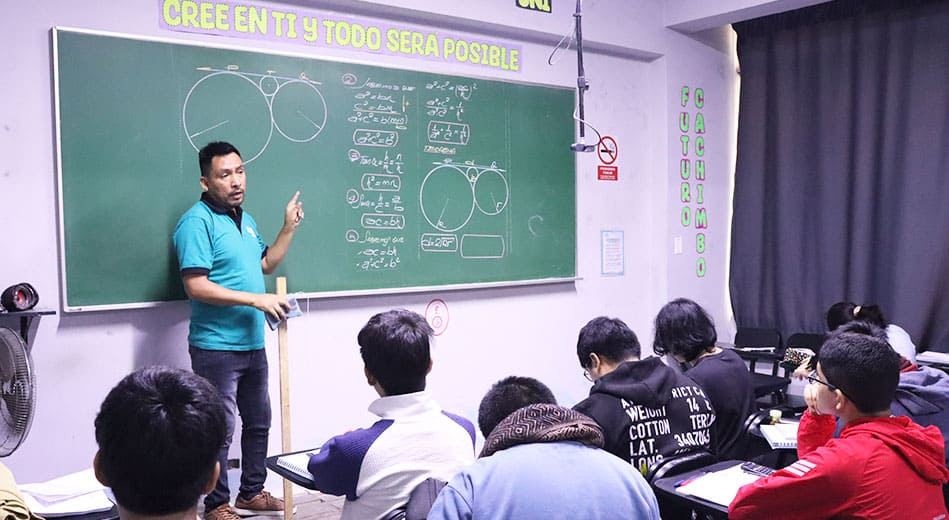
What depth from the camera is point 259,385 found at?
11.1ft

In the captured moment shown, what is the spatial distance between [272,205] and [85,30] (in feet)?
3.46

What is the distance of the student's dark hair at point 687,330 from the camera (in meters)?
2.79

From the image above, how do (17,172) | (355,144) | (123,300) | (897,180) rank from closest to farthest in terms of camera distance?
(17,172)
(123,300)
(355,144)
(897,180)

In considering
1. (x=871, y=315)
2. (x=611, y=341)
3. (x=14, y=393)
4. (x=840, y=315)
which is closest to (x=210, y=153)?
(x=14, y=393)

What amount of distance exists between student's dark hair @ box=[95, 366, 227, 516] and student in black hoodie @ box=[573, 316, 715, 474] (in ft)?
3.92

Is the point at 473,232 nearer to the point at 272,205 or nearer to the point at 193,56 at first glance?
the point at 272,205

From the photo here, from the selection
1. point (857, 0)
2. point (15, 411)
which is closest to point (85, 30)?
point (15, 411)

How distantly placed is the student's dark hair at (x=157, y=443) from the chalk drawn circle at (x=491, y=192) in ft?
10.9

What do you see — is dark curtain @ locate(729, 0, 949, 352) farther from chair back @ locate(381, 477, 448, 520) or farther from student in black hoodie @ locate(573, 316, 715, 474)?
chair back @ locate(381, 477, 448, 520)

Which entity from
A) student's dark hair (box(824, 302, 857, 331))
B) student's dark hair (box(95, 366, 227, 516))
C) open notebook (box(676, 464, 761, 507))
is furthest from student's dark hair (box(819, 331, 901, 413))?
student's dark hair (box(824, 302, 857, 331))

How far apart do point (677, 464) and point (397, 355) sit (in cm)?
82

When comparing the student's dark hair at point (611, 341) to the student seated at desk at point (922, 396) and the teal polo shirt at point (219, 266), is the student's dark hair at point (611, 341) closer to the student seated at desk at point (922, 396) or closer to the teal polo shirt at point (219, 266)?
the student seated at desk at point (922, 396)

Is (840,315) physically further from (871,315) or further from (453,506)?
(453,506)

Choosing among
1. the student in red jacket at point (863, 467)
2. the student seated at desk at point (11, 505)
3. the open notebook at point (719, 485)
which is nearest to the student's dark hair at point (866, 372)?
the student in red jacket at point (863, 467)
